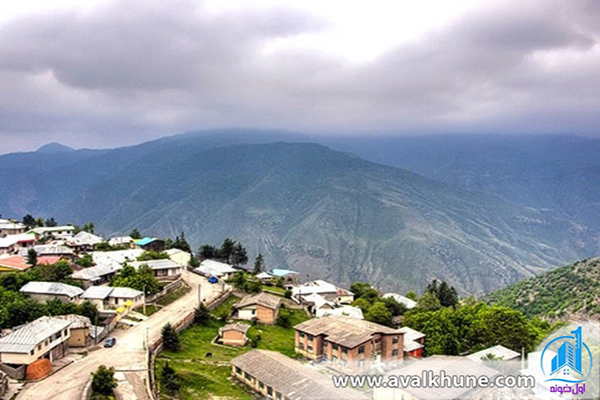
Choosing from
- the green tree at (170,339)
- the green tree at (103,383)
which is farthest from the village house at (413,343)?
the green tree at (103,383)

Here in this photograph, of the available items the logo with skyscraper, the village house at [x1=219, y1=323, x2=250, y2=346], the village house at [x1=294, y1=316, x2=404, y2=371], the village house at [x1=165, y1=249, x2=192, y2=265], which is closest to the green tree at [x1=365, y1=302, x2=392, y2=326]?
the village house at [x1=294, y1=316, x2=404, y2=371]

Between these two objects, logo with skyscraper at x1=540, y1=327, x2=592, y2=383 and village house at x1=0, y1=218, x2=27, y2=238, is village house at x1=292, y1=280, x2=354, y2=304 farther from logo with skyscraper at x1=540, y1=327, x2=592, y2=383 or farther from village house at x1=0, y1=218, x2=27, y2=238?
village house at x1=0, y1=218, x2=27, y2=238

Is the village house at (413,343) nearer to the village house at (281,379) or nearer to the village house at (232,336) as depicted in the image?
the village house at (281,379)

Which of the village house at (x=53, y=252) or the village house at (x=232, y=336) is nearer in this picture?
the village house at (x=232, y=336)

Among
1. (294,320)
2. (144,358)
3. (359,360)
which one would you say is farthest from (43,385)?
(294,320)

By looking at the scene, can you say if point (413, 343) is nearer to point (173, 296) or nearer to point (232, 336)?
point (232, 336)

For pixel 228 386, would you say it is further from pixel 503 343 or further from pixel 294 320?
pixel 503 343
